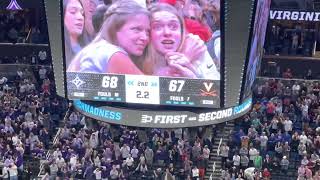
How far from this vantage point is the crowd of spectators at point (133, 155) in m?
36.5

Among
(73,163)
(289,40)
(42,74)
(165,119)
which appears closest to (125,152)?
(73,163)

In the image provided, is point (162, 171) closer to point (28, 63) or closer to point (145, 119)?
point (145, 119)

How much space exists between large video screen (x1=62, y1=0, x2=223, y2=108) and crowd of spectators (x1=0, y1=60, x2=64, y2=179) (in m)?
4.45

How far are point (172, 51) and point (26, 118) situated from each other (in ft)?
28.4

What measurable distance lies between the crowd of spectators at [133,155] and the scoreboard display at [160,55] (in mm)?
2264

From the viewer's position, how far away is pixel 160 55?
32906 mm

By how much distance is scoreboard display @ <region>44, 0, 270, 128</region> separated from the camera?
105 ft

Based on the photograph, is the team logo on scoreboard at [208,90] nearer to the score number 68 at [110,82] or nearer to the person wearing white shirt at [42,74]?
the score number 68 at [110,82]

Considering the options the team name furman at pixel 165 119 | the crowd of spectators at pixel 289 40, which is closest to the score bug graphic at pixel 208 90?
the team name furman at pixel 165 119

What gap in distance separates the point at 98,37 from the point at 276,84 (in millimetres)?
9539

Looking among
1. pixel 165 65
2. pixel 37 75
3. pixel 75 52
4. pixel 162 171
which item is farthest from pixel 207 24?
pixel 37 75

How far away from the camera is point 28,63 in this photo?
4409 cm

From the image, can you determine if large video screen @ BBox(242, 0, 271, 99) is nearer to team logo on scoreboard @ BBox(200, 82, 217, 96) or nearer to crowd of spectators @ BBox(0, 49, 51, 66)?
team logo on scoreboard @ BBox(200, 82, 217, 96)

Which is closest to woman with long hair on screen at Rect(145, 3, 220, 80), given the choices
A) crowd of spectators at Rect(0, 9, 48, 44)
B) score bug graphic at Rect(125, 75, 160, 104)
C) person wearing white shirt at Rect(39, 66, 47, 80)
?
score bug graphic at Rect(125, 75, 160, 104)
